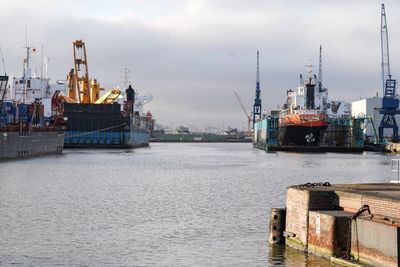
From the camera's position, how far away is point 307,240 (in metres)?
24.7

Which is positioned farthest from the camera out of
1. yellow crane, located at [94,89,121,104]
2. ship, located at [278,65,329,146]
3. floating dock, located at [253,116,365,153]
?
yellow crane, located at [94,89,121,104]

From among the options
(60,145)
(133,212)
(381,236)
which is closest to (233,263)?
(381,236)

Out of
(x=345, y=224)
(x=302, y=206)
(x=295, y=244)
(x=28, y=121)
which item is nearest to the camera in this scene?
(x=345, y=224)

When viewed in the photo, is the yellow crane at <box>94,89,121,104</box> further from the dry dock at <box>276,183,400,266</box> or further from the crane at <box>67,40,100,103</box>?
the dry dock at <box>276,183,400,266</box>

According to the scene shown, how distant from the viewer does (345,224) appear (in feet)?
73.7

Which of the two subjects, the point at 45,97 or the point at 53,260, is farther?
the point at 45,97

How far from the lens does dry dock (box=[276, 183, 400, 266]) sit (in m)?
20.4

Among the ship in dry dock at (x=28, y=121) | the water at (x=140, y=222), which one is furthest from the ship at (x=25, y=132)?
the water at (x=140, y=222)

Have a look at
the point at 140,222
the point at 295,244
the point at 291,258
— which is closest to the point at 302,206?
the point at 295,244

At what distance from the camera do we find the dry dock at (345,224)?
20391mm

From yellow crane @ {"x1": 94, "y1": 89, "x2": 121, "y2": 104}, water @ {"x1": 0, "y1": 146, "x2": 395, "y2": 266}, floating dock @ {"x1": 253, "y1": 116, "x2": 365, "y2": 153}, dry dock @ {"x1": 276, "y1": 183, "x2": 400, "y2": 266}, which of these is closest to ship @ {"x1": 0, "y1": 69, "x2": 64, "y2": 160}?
yellow crane @ {"x1": 94, "y1": 89, "x2": 121, "y2": 104}

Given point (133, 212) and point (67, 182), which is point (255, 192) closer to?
point (133, 212)

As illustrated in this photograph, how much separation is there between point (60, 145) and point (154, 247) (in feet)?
357

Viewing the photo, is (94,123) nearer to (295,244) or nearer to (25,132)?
(25,132)
